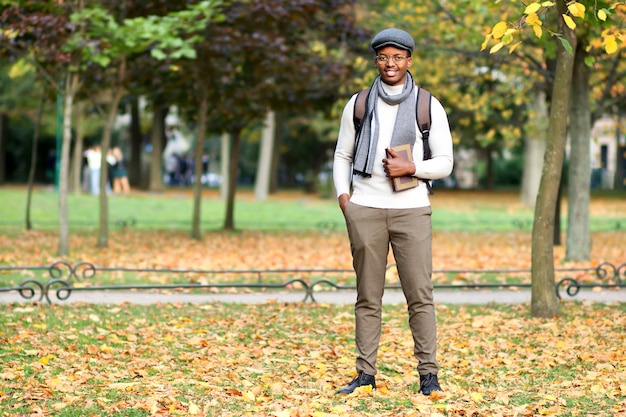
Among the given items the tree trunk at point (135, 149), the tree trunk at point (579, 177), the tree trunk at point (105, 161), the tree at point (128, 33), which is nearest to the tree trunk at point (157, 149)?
the tree trunk at point (135, 149)

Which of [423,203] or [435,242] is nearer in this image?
[423,203]

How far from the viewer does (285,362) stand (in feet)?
22.9

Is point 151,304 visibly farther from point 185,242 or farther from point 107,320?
point 185,242

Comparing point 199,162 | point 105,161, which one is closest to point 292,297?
point 105,161

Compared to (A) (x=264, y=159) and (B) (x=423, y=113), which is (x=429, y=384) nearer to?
(B) (x=423, y=113)

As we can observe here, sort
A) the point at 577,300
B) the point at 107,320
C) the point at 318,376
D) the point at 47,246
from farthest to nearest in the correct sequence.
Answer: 1. the point at 47,246
2. the point at 577,300
3. the point at 107,320
4. the point at 318,376

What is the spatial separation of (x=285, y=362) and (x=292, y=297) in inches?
148

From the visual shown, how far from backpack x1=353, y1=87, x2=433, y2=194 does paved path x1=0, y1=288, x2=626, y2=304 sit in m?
4.85

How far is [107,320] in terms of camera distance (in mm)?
8758

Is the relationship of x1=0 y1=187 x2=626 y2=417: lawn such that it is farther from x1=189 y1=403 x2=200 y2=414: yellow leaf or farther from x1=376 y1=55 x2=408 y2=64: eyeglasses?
x1=376 y1=55 x2=408 y2=64: eyeglasses

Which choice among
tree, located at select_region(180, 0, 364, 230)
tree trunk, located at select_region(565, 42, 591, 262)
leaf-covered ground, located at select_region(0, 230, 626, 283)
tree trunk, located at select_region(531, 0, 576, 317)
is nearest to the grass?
leaf-covered ground, located at select_region(0, 230, 626, 283)

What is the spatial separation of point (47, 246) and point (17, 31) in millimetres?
4322

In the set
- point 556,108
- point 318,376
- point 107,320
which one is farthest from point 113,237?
point 318,376

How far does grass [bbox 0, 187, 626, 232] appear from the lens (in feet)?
74.1
